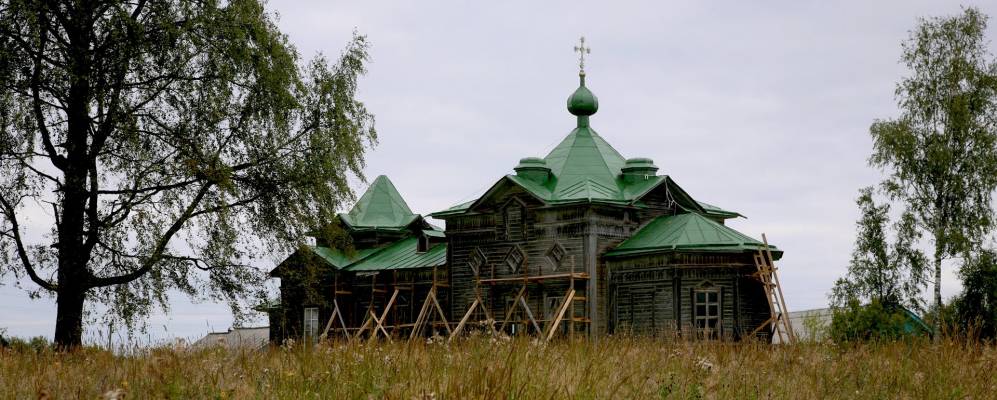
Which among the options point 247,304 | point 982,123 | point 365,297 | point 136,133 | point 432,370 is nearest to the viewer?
point 432,370

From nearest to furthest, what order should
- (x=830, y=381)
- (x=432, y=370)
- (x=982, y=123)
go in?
(x=432, y=370)
(x=830, y=381)
(x=982, y=123)

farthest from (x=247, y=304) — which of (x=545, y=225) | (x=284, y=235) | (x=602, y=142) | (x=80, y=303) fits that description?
(x=602, y=142)

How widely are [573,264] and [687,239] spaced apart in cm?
344

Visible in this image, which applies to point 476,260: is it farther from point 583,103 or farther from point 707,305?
point 707,305

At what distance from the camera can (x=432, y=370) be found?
8.23 meters

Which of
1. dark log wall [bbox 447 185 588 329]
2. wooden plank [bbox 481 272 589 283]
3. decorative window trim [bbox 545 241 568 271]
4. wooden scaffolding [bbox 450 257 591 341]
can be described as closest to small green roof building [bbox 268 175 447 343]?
dark log wall [bbox 447 185 588 329]

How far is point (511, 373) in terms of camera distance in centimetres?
691

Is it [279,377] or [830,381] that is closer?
[279,377]

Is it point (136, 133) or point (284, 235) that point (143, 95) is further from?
point (284, 235)

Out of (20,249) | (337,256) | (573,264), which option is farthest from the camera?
(337,256)

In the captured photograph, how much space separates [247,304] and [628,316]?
11136mm

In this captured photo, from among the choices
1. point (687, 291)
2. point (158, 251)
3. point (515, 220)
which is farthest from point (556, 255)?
point (158, 251)

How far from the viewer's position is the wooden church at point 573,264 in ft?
95.5

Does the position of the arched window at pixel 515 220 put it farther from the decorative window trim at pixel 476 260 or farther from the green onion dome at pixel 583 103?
the green onion dome at pixel 583 103
